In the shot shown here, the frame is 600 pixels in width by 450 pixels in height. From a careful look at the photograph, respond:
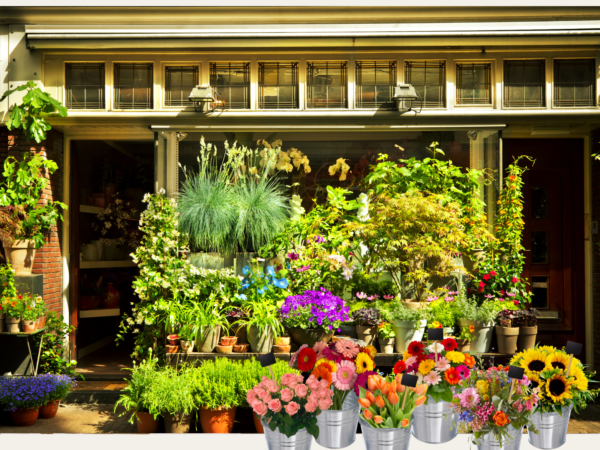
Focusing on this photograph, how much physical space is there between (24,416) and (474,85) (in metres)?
5.54

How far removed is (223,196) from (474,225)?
8.59ft

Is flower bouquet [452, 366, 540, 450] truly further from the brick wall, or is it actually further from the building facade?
the brick wall

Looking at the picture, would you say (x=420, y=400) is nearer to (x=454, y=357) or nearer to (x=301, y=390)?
(x=454, y=357)

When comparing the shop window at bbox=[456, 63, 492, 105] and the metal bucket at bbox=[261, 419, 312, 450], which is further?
the shop window at bbox=[456, 63, 492, 105]

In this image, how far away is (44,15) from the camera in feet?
17.5

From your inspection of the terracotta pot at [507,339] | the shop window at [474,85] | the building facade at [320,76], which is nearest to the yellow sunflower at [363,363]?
the terracotta pot at [507,339]

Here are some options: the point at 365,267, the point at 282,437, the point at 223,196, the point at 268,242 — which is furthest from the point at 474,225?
the point at 282,437

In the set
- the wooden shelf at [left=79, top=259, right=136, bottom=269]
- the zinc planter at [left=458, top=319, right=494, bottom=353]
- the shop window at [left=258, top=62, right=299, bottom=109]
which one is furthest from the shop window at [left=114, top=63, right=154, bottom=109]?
the zinc planter at [left=458, top=319, right=494, bottom=353]

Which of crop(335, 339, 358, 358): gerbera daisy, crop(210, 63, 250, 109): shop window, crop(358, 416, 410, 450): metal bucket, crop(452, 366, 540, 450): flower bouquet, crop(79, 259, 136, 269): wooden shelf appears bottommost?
crop(358, 416, 410, 450): metal bucket

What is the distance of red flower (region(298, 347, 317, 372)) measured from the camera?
8.09 ft

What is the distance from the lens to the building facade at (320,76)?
5297 mm

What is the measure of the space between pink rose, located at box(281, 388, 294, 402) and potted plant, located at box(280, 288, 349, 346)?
2.23 m

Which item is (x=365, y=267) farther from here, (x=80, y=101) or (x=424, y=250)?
(x=80, y=101)

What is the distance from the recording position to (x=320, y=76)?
5.48 meters
